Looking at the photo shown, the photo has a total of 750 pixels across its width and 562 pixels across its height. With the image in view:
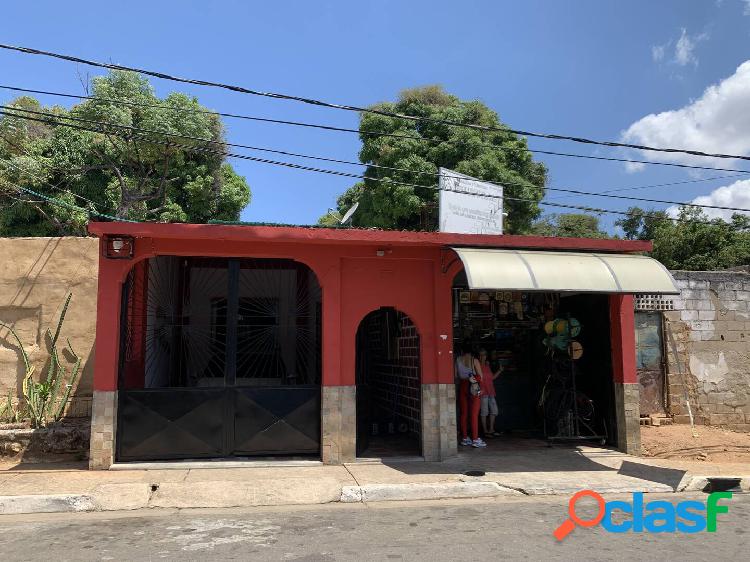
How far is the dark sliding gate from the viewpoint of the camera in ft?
28.4

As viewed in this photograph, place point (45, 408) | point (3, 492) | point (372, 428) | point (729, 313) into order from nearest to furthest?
point (3, 492) → point (45, 408) → point (372, 428) → point (729, 313)

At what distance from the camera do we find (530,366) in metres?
12.0

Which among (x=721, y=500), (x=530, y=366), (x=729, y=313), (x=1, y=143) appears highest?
(x=1, y=143)

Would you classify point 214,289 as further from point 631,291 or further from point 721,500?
point 721,500

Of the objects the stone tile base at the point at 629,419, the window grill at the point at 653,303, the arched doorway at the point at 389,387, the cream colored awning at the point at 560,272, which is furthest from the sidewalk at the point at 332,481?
the window grill at the point at 653,303

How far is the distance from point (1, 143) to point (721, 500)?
2087 cm

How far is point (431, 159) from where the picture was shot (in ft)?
72.3

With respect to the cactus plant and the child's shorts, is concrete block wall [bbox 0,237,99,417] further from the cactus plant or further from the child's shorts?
the child's shorts

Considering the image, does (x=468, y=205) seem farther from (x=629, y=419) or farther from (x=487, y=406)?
(x=629, y=419)

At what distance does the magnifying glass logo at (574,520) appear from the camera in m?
5.58

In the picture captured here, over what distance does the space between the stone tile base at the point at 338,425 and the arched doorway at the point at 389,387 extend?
0.41 metres

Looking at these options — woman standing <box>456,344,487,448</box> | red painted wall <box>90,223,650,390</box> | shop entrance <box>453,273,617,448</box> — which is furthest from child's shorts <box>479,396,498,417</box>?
red painted wall <box>90,223,650,390</box>

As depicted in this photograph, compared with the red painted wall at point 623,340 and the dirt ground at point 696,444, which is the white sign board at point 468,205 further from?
the dirt ground at point 696,444

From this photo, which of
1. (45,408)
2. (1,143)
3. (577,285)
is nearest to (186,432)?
(45,408)
